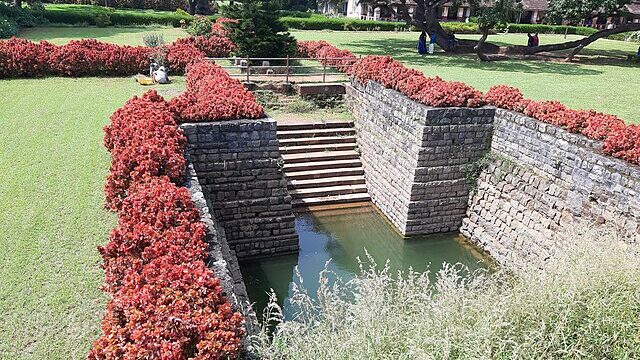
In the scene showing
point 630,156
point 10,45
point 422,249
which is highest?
point 10,45

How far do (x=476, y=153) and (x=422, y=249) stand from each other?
2.46 meters

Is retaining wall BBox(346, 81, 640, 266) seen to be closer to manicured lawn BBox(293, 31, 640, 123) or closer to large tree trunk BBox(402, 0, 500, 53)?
manicured lawn BBox(293, 31, 640, 123)

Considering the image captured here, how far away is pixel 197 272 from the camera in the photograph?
4418 millimetres

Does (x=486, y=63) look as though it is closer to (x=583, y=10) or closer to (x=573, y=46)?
(x=583, y=10)

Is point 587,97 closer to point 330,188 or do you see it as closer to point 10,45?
point 330,188

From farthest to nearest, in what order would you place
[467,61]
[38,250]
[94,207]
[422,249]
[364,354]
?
[467,61] < [422,249] < [94,207] < [38,250] < [364,354]

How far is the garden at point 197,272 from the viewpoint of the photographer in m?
4.07

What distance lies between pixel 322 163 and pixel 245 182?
3.73m

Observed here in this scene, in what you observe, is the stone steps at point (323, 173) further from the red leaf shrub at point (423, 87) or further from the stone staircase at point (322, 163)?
the red leaf shrub at point (423, 87)

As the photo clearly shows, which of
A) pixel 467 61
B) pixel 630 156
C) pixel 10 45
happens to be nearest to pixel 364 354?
pixel 630 156

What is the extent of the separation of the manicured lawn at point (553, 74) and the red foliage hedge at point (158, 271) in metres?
12.0

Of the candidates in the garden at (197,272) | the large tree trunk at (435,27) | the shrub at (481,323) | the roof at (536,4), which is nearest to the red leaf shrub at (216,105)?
the garden at (197,272)

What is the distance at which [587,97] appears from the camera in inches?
593

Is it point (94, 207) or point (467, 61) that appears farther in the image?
point (467, 61)
